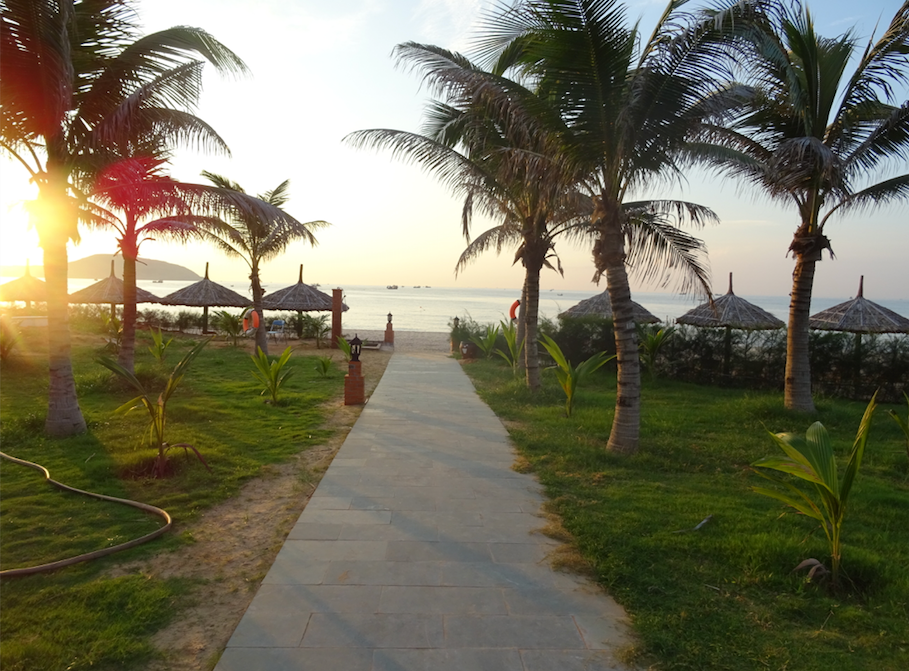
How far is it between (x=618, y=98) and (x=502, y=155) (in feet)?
7.86

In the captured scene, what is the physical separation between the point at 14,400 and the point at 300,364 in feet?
22.0

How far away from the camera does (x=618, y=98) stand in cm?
585

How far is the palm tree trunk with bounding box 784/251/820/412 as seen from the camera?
8500 mm

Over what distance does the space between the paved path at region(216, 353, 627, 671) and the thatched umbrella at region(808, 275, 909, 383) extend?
11746 mm

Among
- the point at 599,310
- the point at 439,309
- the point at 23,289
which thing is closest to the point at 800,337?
the point at 599,310

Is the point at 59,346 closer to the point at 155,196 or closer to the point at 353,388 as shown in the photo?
the point at 155,196

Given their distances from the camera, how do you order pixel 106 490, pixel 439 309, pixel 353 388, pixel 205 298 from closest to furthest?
pixel 106 490 < pixel 353 388 < pixel 205 298 < pixel 439 309

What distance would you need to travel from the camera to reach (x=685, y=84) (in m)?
5.80

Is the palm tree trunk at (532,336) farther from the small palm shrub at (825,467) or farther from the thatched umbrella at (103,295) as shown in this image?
the thatched umbrella at (103,295)

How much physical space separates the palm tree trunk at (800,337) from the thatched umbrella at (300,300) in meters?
15.2

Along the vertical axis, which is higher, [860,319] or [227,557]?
[860,319]

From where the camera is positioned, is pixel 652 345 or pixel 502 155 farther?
pixel 652 345

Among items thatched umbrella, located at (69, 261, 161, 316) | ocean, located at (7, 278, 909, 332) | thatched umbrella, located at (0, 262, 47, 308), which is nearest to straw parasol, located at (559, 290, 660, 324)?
ocean, located at (7, 278, 909, 332)

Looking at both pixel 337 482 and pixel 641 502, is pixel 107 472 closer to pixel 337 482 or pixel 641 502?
pixel 337 482
